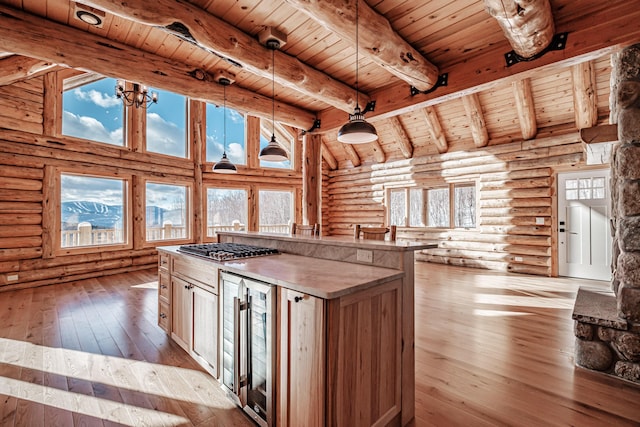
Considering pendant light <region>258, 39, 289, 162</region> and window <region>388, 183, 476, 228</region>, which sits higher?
pendant light <region>258, 39, 289, 162</region>

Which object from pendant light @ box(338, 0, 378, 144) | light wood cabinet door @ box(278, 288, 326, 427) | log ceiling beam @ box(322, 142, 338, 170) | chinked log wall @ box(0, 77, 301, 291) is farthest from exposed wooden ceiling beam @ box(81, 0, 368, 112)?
log ceiling beam @ box(322, 142, 338, 170)

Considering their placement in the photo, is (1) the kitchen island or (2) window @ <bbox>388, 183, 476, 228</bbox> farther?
(2) window @ <bbox>388, 183, 476, 228</bbox>

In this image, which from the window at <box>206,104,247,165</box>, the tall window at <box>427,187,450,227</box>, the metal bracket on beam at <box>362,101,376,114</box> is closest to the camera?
the metal bracket on beam at <box>362,101,376,114</box>

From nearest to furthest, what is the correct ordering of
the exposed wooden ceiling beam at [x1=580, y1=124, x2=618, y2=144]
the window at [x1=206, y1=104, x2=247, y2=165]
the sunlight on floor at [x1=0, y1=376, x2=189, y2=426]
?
the sunlight on floor at [x1=0, y1=376, x2=189, y2=426], the exposed wooden ceiling beam at [x1=580, y1=124, x2=618, y2=144], the window at [x1=206, y1=104, x2=247, y2=165]

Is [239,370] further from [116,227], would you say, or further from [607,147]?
[116,227]

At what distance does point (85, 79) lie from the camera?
644 centimetres

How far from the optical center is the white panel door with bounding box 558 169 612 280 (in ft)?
18.5

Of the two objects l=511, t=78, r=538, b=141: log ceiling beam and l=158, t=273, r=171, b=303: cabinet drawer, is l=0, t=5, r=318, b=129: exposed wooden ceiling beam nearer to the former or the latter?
l=158, t=273, r=171, b=303: cabinet drawer

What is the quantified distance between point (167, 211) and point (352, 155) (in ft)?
18.6

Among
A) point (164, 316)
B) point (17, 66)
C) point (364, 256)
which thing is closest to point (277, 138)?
point (17, 66)

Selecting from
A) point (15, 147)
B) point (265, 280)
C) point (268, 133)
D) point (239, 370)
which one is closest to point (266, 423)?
point (239, 370)

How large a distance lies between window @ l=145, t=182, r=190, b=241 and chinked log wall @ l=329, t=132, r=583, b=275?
593 centimetres

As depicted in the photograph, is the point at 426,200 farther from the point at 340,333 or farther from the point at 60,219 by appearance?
the point at 60,219

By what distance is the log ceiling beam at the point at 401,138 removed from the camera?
7.84 m
